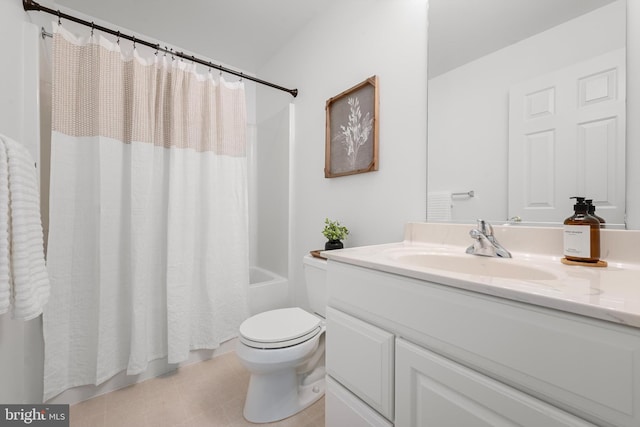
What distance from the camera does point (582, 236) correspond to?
0.73m

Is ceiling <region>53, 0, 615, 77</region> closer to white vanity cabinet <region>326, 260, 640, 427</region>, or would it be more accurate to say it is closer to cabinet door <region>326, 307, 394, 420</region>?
white vanity cabinet <region>326, 260, 640, 427</region>

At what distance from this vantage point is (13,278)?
28.0 inches

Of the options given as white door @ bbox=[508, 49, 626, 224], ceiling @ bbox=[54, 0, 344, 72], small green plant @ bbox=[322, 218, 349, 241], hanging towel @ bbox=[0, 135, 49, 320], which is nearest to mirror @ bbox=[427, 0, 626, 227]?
white door @ bbox=[508, 49, 626, 224]

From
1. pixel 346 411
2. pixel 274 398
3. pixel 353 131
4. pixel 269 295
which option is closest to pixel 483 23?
pixel 353 131

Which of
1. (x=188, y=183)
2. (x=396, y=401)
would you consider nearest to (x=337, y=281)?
(x=396, y=401)

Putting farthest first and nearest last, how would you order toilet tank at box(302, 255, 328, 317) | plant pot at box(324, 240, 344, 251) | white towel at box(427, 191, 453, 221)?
plant pot at box(324, 240, 344, 251)
toilet tank at box(302, 255, 328, 317)
white towel at box(427, 191, 453, 221)

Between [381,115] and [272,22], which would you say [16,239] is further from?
[272,22]

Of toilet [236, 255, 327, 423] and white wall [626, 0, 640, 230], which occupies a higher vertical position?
white wall [626, 0, 640, 230]

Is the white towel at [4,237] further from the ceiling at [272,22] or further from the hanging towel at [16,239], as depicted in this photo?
the ceiling at [272,22]

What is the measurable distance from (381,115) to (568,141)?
780mm

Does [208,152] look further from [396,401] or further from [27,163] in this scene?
[396,401]

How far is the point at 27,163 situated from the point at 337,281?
3.59ft

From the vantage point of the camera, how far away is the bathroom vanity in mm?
412

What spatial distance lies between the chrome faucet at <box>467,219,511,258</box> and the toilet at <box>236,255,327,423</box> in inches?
28.2
